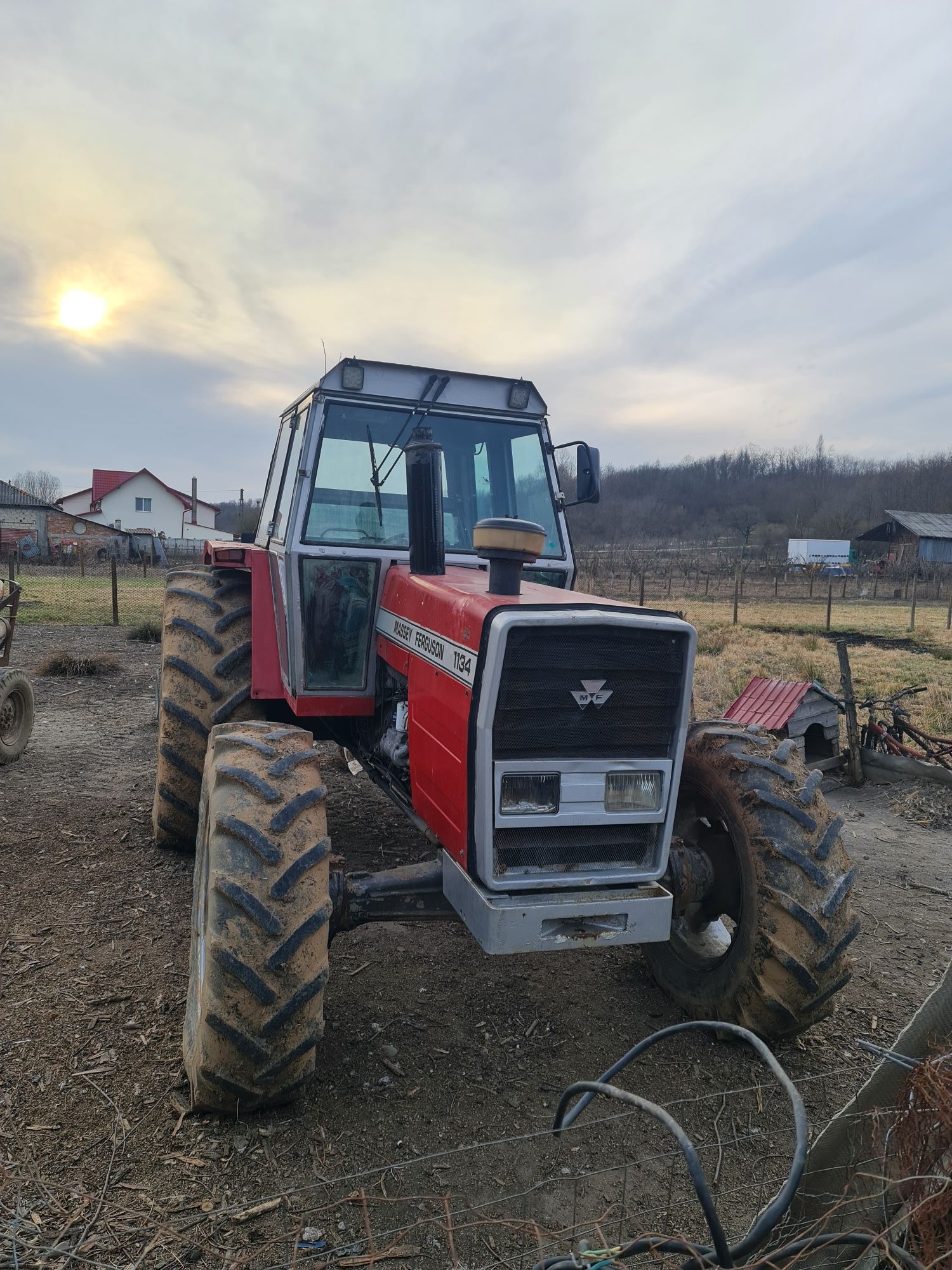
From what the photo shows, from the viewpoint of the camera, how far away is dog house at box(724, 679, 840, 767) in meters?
7.46

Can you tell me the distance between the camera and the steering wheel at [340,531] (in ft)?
13.9

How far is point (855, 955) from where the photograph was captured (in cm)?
442

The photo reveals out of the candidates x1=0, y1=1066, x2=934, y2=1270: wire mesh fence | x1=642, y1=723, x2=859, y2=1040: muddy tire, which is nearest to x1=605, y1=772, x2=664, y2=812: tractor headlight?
x1=642, y1=723, x2=859, y2=1040: muddy tire

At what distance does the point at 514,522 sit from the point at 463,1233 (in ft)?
7.13

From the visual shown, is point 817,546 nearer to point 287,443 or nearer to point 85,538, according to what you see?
point 85,538

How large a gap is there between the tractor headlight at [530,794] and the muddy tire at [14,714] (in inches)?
213

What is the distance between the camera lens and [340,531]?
4.29m

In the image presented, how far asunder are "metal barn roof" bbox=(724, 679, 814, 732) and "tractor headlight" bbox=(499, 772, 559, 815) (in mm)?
4698

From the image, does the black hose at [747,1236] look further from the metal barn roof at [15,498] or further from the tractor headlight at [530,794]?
the metal barn roof at [15,498]

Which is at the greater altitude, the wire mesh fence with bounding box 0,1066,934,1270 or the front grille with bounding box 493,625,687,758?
the front grille with bounding box 493,625,687,758

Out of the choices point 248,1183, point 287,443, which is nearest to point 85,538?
point 287,443

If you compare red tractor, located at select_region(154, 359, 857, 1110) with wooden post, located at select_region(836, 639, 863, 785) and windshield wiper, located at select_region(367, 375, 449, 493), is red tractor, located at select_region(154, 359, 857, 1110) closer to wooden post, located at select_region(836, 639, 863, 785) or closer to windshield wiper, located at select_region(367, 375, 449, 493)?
windshield wiper, located at select_region(367, 375, 449, 493)

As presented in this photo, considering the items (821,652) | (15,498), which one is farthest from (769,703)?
→ (15,498)

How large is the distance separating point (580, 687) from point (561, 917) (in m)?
0.75
